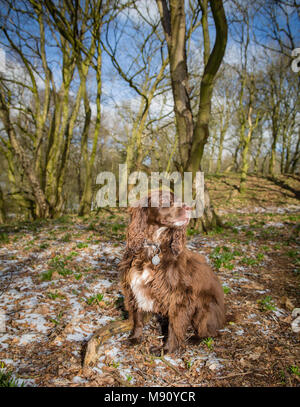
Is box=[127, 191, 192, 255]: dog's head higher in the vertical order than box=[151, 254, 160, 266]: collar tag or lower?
higher

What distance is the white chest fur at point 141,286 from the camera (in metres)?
2.96

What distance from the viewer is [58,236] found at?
24.9 ft

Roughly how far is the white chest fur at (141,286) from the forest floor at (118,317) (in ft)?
1.78

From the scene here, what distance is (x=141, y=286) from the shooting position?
297cm

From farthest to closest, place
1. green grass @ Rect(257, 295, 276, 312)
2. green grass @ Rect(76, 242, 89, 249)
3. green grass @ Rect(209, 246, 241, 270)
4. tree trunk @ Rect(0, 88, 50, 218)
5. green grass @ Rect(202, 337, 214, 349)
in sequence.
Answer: tree trunk @ Rect(0, 88, 50, 218)
green grass @ Rect(76, 242, 89, 249)
green grass @ Rect(209, 246, 241, 270)
green grass @ Rect(257, 295, 276, 312)
green grass @ Rect(202, 337, 214, 349)

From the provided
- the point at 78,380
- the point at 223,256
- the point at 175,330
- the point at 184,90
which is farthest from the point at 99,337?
the point at 184,90

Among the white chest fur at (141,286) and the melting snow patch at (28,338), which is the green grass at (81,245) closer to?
the melting snow patch at (28,338)

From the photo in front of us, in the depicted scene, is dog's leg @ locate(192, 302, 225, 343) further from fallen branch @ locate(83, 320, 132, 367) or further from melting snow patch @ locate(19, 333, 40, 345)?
melting snow patch @ locate(19, 333, 40, 345)

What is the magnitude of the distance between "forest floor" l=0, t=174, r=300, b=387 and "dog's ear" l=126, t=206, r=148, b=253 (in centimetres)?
120

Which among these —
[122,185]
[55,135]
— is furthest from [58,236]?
[122,185]

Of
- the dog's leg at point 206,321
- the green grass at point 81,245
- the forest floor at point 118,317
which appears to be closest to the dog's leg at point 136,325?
the forest floor at point 118,317

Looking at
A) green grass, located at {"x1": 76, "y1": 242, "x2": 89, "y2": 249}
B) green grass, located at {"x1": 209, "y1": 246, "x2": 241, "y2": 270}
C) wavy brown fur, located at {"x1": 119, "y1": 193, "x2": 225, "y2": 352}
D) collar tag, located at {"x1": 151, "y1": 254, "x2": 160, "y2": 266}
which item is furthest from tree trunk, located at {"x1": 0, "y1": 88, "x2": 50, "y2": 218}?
collar tag, located at {"x1": 151, "y1": 254, "x2": 160, "y2": 266}

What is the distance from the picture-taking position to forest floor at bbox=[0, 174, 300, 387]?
254 centimetres

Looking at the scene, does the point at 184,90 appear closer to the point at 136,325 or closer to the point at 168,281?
the point at 168,281
